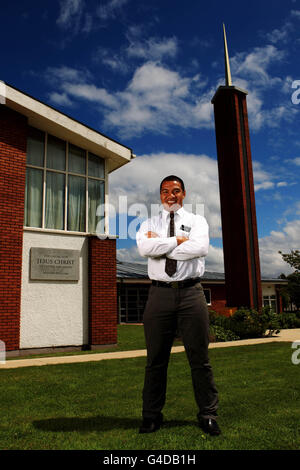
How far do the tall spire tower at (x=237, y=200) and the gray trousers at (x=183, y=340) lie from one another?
13.9 meters

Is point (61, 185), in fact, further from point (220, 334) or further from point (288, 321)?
point (288, 321)

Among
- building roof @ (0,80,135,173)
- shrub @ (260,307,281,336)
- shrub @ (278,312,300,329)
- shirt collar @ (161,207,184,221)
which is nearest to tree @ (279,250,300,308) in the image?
shrub @ (278,312,300,329)

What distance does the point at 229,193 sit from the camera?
1792 centimetres

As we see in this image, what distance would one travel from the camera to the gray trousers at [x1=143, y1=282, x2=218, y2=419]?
3.33 m

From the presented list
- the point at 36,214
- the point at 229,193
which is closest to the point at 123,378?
the point at 36,214

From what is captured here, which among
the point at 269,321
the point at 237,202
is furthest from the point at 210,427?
the point at 237,202

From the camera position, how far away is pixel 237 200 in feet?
57.4

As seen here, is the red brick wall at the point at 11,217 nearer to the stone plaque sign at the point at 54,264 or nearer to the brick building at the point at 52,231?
the brick building at the point at 52,231

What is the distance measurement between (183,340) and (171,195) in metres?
1.31

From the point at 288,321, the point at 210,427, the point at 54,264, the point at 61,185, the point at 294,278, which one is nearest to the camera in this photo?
the point at 210,427

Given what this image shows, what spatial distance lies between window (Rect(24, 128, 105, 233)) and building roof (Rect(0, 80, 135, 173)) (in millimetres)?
274

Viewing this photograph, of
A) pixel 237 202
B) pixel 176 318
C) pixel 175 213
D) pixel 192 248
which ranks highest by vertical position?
pixel 237 202

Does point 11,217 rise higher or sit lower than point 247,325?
higher
